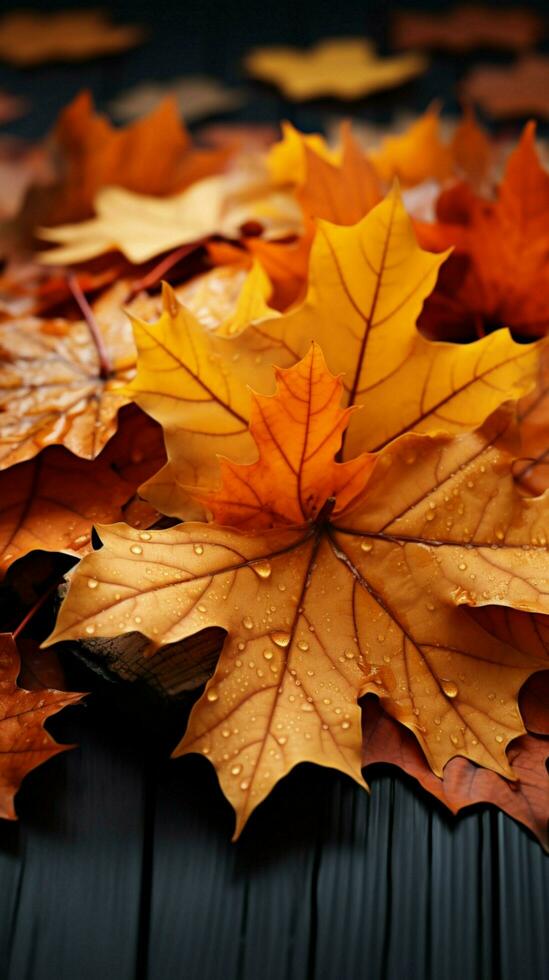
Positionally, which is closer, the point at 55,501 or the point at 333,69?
the point at 55,501

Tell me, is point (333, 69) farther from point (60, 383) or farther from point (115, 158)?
point (60, 383)

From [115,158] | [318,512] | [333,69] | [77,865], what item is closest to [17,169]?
[115,158]

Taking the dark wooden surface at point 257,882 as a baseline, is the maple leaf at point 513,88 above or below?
above

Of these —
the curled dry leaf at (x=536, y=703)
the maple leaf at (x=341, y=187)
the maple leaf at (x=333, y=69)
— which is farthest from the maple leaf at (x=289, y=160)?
the curled dry leaf at (x=536, y=703)

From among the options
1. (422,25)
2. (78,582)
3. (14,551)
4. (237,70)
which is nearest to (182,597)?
(78,582)

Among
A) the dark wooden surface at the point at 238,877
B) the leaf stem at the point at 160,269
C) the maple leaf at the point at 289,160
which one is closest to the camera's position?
the dark wooden surface at the point at 238,877

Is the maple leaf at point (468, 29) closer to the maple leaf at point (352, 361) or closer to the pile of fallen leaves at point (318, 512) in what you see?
the pile of fallen leaves at point (318, 512)

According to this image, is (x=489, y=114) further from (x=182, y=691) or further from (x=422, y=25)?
(x=182, y=691)
